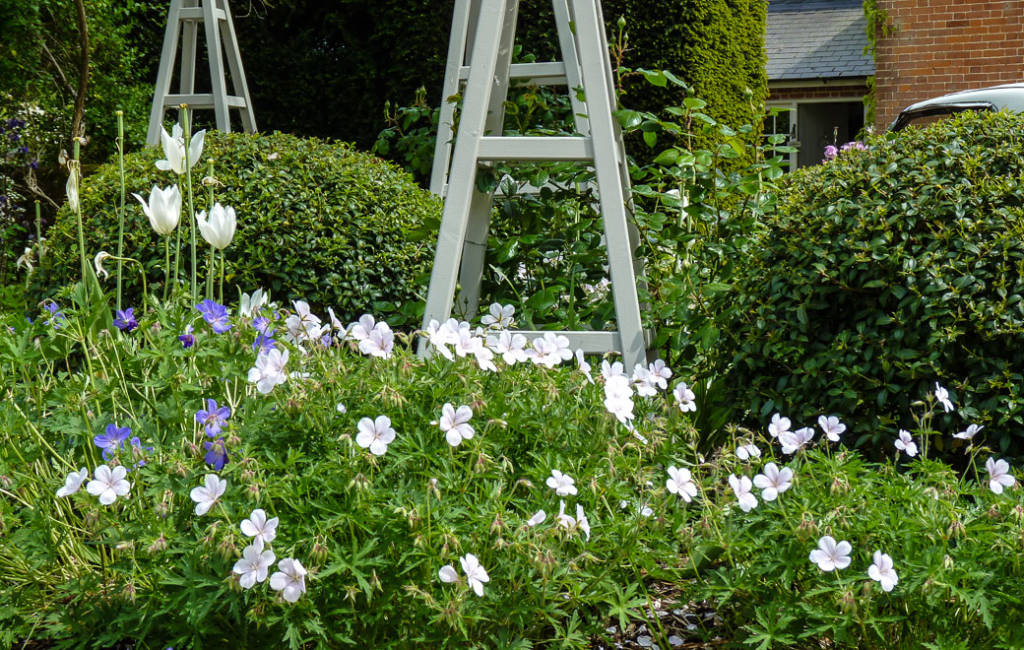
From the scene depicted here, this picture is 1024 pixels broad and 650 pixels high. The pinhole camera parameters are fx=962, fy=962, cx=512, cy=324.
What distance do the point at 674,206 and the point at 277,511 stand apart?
2359 mm

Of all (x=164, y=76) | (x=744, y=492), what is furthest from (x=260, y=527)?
(x=164, y=76)

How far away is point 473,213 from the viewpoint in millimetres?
3490

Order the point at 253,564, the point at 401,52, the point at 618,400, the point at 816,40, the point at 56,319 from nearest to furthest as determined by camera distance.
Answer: the point at 253,564 < the point at 618,400 < the point at 56,319 < the point at 401,52 < the point at 816,40

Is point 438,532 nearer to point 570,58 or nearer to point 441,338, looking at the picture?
point 441,338

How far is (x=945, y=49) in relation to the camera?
11078 millimetres

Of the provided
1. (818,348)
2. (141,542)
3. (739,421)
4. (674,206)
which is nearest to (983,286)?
(818,348)

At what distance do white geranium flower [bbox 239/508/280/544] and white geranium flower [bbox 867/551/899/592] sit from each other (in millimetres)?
1051

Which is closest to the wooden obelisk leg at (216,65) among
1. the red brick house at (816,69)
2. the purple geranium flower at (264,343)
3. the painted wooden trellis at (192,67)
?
the painted wooden trellis at (192,67)

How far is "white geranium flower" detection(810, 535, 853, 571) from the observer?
1.73m

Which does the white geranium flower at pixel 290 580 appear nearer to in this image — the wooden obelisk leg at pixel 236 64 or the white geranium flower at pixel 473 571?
the white geranium flower at pixel 473 571

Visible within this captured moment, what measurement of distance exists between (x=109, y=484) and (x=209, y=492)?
0.23 metres

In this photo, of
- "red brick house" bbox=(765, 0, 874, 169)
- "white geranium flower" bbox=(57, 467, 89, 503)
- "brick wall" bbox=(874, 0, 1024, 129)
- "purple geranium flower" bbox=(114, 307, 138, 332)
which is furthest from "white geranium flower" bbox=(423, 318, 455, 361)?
"red brick house" bbox=(765, 0, 874, 169)

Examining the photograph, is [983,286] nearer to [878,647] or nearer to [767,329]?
[767,329]

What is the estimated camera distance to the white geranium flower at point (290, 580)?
164 cm
